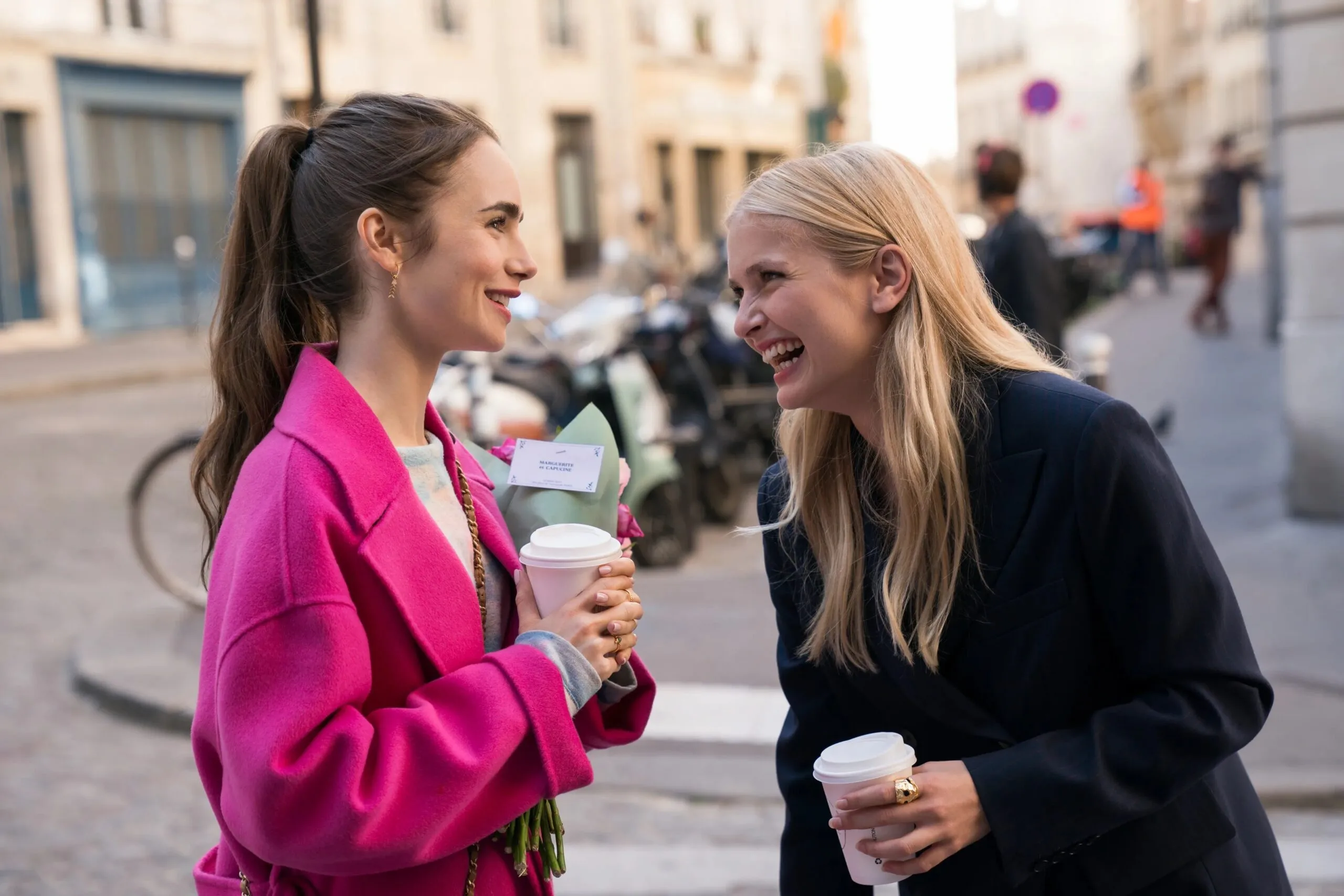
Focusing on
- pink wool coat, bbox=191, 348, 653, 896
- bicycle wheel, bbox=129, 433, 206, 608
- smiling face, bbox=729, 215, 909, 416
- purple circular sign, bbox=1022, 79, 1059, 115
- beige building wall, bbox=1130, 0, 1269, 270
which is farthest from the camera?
beige building wall, bbox=1130, 0, 1269, 270

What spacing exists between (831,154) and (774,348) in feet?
0.90

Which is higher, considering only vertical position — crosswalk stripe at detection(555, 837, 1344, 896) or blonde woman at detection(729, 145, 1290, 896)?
blonde woman at detection(729, 145, 1290, 896)

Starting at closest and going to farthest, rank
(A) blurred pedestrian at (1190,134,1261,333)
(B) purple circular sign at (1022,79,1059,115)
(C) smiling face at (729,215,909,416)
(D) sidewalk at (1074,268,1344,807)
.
A: 1. (C) smiling face at (729,215,909,416)
2. (D) sidewalk at (1074,268,1344,807)
3. (B) purple circular sign at (1022,79,1059,115)
4. (A) blurred pedestrian at (1190,134,1261,333)

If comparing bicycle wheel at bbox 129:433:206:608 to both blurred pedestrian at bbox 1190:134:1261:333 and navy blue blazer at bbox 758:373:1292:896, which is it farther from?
blurred pedestrian at bbox 1190:134:1261:333

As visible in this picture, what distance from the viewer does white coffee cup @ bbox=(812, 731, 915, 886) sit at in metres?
1.83

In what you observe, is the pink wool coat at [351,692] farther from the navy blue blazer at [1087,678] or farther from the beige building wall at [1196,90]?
the beige building wall at [1196,90]

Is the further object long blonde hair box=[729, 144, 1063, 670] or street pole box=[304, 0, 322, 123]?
street pole box=[304, 0, 322, 123]

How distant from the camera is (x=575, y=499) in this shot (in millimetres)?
2146

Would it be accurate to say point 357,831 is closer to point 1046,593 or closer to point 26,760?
point 1046,593

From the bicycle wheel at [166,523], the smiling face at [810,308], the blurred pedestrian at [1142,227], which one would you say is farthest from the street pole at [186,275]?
the smiling face at [810,308]

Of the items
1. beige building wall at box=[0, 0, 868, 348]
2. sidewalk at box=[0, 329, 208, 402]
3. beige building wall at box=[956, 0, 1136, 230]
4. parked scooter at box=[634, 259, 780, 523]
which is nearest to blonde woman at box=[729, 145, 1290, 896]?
parked scooter at box=[634, 259, 780, 523]

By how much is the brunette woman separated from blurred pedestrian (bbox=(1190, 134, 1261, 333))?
17103 millimetres

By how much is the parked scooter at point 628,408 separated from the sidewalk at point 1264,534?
107 inches

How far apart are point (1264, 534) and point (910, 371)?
21.0 ft
